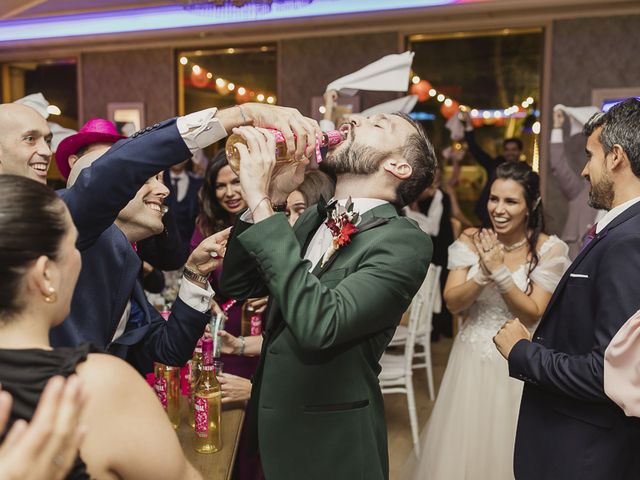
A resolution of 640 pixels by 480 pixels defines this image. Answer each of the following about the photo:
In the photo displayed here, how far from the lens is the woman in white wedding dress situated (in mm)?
2592

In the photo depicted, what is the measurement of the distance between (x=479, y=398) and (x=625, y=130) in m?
1.50

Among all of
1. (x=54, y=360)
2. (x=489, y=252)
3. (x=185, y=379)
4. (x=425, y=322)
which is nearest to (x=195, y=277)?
(x=185, y=379)

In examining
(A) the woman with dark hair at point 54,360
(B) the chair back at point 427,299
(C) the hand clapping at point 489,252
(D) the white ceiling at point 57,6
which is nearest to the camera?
(A) the woman with dark hair at point 54,360

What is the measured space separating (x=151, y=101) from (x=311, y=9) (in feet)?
7.48

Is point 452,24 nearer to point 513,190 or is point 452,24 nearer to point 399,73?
point 399,73

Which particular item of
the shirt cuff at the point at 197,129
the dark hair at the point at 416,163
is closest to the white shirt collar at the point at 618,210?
the dark hair at the point at 416,163

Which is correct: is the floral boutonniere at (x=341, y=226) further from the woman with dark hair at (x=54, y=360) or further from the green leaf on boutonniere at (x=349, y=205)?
Answer: the woman with dark hair at (x=54, y=360)

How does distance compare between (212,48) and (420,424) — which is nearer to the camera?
(420,424)

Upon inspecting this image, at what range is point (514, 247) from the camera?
9.30 ft

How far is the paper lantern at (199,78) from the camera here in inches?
279

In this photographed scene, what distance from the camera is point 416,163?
5.03 ft

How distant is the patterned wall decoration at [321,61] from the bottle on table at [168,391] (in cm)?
484

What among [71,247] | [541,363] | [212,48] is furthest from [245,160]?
[212,48]

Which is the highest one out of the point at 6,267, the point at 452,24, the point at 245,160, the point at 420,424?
the point at 452,24
